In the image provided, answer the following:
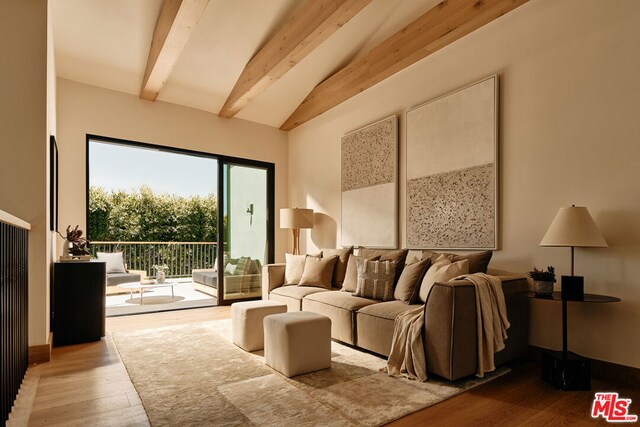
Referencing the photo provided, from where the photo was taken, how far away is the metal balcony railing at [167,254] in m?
8.05

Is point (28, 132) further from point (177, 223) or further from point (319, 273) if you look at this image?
point (177, 223)

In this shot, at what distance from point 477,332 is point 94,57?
16.4 ft

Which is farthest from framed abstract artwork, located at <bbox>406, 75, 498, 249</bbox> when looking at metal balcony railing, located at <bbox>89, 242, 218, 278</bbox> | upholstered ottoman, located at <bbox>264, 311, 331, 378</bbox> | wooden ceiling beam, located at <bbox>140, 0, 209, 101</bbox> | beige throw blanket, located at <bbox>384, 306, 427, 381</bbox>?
metal balcony railing, located at <bbox>89, 242, 218, 278</bbox>

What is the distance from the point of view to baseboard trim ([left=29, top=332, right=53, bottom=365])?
2.98 metres

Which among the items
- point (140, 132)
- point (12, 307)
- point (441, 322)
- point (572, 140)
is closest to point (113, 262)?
point (140, 132)

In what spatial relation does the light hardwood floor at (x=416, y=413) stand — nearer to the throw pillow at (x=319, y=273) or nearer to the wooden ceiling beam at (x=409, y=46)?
the throw pillow at (x=319, y=273)

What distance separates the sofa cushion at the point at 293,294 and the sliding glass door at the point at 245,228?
55.7 inches

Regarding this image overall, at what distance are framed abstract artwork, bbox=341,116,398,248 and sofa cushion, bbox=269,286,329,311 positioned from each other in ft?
3.03

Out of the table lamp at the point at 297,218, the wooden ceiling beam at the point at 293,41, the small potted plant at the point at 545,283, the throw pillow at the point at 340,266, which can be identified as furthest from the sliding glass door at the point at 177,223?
the small potted plant at the point at 545,283

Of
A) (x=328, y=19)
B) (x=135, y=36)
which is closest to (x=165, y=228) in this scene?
(x=135, y=36)

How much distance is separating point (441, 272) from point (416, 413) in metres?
1.23

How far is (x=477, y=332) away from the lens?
2566 millimetres

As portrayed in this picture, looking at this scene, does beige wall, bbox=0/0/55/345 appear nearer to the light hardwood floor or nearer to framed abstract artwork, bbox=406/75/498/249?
the light hardwood floor

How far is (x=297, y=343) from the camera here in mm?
2697
